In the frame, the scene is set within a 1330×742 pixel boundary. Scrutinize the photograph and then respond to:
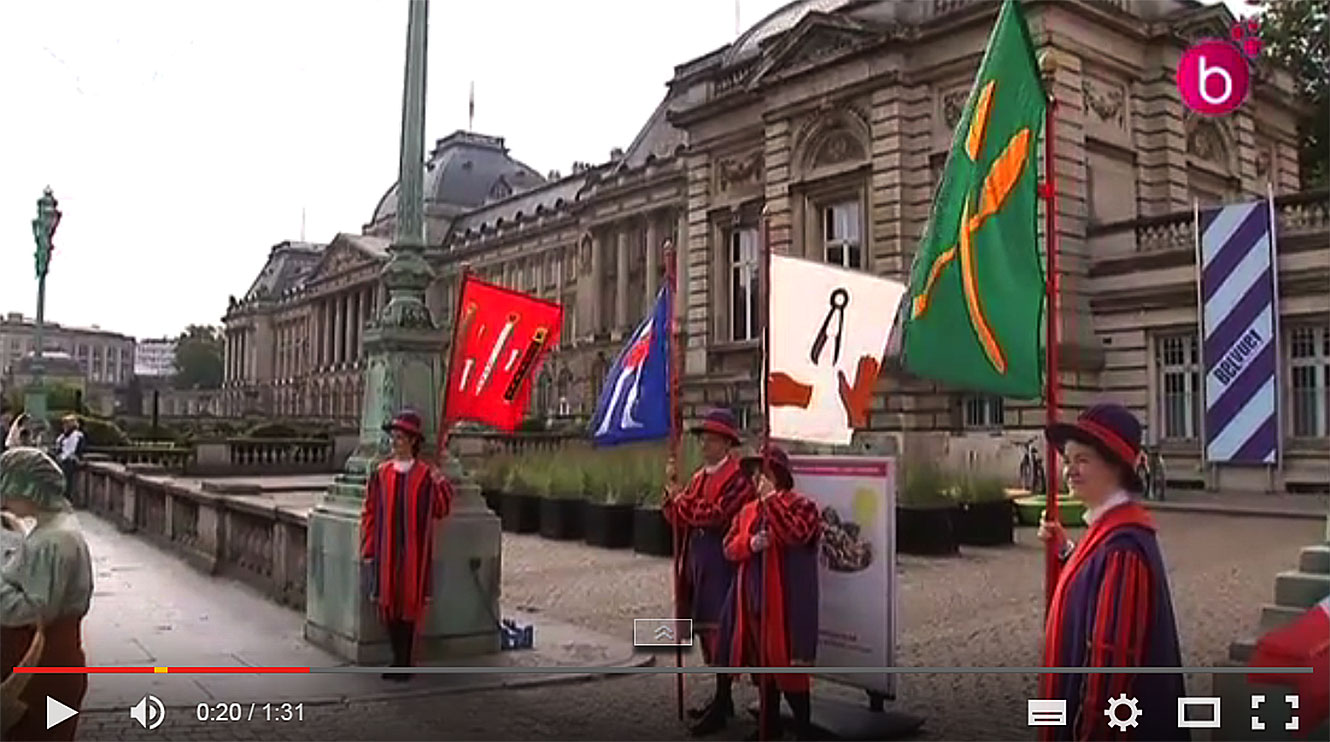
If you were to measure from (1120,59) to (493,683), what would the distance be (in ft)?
83.2

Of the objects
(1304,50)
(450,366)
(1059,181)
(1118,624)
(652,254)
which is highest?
(1304,50)

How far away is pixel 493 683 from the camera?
788 centimetres

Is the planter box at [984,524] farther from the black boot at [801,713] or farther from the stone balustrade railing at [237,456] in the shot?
the stone balustrade railing at [237,456]

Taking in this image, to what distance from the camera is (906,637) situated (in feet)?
32.6

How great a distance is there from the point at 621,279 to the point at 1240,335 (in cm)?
3756

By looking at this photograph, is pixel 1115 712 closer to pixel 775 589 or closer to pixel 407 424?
pixel 775 589

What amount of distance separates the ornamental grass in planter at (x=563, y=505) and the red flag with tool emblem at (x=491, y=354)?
9.68m

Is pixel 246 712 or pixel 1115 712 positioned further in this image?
pixel 246 712

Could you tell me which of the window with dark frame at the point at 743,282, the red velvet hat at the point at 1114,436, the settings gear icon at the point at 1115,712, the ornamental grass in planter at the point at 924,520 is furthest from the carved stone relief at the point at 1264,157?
the settings gear icon at the point at 1115,712

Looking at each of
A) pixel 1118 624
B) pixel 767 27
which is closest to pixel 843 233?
pixel 767 27

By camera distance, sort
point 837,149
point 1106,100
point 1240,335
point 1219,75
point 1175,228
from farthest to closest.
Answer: point 837,149 → point 1106,100 → point 1175,228 → point 1240,335 → point 1219,75

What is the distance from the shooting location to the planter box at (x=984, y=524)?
1648cm

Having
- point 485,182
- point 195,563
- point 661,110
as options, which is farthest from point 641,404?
point 485,182
